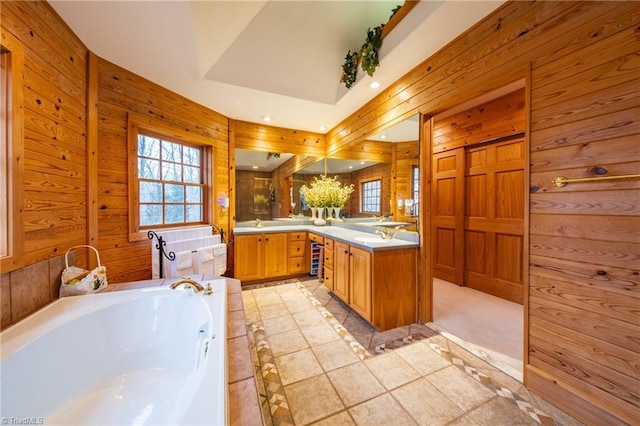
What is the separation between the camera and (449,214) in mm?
3373

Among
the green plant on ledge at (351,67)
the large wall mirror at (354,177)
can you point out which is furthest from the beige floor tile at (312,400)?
the green plant on ledge at (351,67)

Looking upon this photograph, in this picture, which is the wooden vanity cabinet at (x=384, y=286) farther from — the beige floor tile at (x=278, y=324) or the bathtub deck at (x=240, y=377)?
the bathtub deck at (x=240, y=377)

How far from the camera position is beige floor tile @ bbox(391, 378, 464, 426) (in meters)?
1.28

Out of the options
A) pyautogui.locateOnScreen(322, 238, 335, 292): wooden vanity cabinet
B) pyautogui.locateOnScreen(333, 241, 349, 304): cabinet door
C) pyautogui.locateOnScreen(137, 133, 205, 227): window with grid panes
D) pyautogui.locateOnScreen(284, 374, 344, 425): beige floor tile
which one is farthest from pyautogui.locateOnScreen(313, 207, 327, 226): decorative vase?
pyautogui.locateOnScreen(284, 374, 344, 425): beige floor tile

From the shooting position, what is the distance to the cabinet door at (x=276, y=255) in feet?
11.2

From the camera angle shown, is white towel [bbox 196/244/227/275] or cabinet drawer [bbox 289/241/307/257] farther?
cabinet drawer [bbox 289/241/307/257]

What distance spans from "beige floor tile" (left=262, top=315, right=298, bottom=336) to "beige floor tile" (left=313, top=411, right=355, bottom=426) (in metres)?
0.97

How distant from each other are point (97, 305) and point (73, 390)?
0.45 m

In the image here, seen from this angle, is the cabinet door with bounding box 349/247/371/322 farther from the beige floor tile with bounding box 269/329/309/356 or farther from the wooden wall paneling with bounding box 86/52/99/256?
the wooden wall paneling with bounding box 86/52/99/256

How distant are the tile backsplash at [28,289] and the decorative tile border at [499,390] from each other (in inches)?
109

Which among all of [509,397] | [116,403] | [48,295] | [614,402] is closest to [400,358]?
[509,397]

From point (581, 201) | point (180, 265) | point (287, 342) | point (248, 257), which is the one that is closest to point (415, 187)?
point (581, 201)

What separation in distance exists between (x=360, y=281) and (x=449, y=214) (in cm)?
198

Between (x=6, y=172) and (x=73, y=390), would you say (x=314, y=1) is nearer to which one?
(x=6, y=172)
